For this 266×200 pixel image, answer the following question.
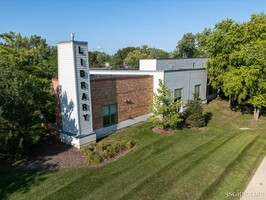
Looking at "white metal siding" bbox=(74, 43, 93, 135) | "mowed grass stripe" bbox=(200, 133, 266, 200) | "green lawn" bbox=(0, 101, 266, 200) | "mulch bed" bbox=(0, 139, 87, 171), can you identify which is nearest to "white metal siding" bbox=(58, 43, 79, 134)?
"white metal siding" bbox=(74, 43, 93, 135)

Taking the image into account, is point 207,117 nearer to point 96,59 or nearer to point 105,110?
point 105,110

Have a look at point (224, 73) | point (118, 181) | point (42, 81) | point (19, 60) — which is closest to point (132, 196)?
point (118, 181)

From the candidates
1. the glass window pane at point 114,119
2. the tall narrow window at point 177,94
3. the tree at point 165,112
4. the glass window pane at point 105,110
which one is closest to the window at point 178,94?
the tall narrow window at point 177,94

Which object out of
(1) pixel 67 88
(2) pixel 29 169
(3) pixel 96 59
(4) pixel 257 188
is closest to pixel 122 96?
(1) pixel 67 88

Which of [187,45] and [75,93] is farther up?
[187,45]

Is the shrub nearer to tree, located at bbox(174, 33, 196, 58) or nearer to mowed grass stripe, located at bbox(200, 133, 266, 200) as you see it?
mowed grass stripe, located at bbox(200, 133, 266, 200)

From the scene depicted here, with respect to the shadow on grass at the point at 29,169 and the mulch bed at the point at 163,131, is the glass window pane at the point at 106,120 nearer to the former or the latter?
the shadow on grass at the point at 29,169

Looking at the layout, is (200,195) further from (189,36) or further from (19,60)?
(189,36)
